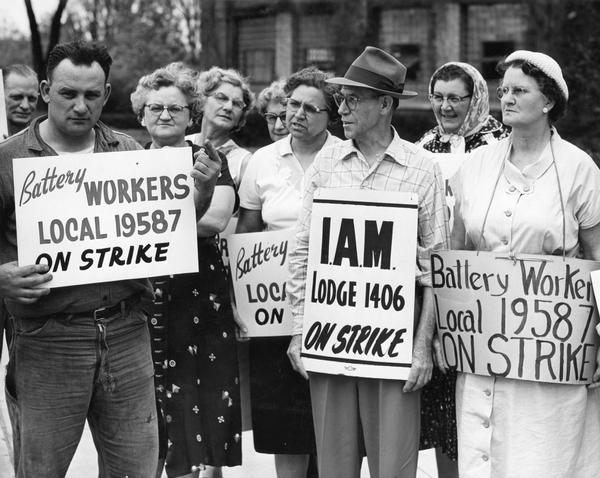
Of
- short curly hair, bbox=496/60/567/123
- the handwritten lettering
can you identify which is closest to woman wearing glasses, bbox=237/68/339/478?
short curly hair, bbox=496/60/567/123

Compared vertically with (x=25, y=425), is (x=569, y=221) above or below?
above

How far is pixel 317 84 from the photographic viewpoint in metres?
4.96

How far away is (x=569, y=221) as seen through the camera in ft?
12.7

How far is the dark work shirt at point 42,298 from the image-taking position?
3.70 meters

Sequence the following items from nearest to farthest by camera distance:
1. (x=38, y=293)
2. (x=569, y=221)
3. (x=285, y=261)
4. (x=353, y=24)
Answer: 1. (x=38, y=293)
2. (x=569, y=221)
3. (x=285, y=261)
4. (x=353, y=24)

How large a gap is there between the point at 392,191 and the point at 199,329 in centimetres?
134

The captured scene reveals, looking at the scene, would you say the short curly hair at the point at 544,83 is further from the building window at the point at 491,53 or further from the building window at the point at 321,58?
the building window at the point at 321,58

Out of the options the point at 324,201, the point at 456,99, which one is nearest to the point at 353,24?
the point at 456,99

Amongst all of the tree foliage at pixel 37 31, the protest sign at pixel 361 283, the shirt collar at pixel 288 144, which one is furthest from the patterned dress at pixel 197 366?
the tree foliage at pixel 37 31

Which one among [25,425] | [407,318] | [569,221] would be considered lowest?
[25,425]

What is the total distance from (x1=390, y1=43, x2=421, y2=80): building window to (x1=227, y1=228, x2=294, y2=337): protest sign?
56.3 feet

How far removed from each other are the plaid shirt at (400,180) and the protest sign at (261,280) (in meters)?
0.64

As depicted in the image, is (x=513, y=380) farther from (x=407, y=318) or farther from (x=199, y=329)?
(x=199, y=329)

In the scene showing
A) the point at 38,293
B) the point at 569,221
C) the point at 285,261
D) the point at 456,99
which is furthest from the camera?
the point at 456,99
